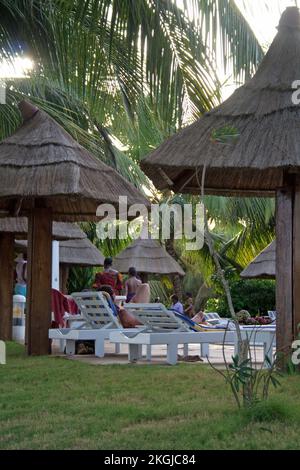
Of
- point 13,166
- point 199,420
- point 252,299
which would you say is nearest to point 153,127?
point 13,166

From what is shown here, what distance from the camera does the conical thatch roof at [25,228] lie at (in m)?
14.1

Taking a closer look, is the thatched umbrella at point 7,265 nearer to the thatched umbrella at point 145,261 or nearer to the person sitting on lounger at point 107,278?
the person sitting on lounger at point 107,278

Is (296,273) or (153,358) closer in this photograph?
(296,273)

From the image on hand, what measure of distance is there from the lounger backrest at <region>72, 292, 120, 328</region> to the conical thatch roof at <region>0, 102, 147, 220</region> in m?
1.07

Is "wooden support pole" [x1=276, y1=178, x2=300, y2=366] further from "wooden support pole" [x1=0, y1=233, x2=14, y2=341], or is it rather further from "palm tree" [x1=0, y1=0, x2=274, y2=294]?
"wooden support pole" [x1=0, y1=233, x2=14, y2=341]

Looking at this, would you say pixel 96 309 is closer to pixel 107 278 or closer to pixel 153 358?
pixel 153 358

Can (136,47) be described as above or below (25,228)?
above

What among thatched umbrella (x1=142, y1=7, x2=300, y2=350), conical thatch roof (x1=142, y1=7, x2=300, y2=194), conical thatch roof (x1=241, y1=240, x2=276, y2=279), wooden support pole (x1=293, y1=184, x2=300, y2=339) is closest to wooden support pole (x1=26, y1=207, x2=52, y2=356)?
A: conical thatch roof (x1=142, y1=7, x2=300, y2=194)

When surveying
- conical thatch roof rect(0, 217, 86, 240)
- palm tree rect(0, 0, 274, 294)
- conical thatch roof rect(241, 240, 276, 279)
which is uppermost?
palm tree rect(0, 0, 274, 294)

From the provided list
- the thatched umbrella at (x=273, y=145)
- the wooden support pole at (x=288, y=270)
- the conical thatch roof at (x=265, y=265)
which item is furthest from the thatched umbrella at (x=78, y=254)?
the wooden support pole at (x=288, y=270)

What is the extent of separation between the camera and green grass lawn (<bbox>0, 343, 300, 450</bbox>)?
4.95 meters

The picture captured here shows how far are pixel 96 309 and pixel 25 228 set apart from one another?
12.7ft

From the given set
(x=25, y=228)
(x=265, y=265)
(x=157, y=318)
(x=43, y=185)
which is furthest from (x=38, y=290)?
(x=265, y=265)

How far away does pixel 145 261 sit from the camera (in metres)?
21.9
